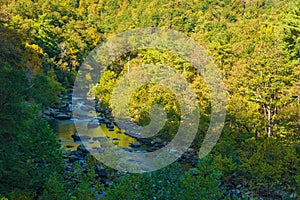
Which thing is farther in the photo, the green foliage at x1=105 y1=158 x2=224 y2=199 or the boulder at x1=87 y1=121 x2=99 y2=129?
the boulder at x1=87 y1=121 x2=99 y2=129

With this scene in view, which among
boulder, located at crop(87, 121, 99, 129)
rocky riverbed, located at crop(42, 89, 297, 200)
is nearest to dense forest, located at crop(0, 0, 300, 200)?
rocky riverbed, located at crop(42, 89, 297, 200)

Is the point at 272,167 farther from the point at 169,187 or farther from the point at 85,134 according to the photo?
the point at 85,134

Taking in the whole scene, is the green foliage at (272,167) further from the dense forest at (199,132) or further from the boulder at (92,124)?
the boulder at (92,124)

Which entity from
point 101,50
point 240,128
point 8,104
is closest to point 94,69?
point 101,50

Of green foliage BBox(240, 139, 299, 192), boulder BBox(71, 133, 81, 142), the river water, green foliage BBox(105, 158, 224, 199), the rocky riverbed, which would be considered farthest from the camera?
boulder BBox(71, 133, 81, 142)

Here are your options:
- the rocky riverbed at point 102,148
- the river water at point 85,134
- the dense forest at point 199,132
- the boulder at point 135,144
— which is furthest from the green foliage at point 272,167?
the river water at point 85,134

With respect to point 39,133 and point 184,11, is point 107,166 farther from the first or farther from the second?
point 184,11

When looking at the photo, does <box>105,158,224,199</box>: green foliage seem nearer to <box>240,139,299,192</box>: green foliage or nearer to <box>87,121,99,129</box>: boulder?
<box>240,139,299,192</box>: green foliage

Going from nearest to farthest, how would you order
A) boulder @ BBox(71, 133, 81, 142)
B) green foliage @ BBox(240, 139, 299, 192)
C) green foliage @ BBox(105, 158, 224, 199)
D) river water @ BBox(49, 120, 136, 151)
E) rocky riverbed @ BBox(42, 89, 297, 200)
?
green foliage @ BBox(105, 158, 224, 199) → green foliage @ BBox(240, 139, 299, 192) → rocky riverbed @ BBox(42, 89, 297, 200) → river water @ BBox(49, 120, 136, 151) → boulder @ BBox(71, 133, 81, 142)

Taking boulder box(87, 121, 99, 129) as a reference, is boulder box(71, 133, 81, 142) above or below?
below

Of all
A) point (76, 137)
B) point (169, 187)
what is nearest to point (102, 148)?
point (76, 137)

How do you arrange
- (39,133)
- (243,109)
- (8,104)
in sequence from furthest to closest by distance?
1. (243,109)
2. (39,133)
3. (8,104)
